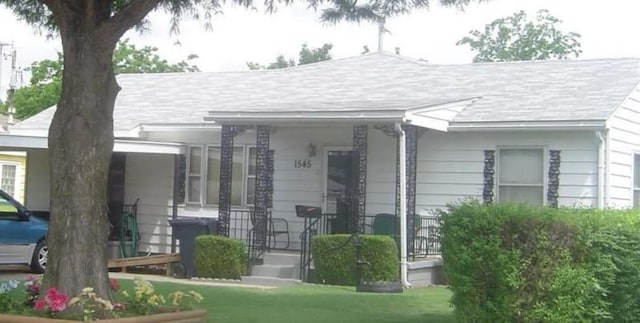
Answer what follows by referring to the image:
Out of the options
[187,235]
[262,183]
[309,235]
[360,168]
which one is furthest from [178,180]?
[360,168]

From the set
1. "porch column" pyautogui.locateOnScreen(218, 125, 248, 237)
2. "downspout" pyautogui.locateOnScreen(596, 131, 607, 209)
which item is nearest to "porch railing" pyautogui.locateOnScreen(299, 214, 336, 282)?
"porch column" pyautogui.locateOnScreen(218, 125, 248, 237)

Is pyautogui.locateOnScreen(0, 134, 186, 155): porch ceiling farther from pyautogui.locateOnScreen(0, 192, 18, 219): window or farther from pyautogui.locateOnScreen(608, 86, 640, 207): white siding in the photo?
pyautogui.locateOnScreen(608, 86, 640, 207): white siding

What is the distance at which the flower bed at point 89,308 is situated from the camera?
927cm

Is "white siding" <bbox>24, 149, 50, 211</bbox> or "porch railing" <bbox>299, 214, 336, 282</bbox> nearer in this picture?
"porch railing" <bbox>299, 214, 336, 282</bbox>

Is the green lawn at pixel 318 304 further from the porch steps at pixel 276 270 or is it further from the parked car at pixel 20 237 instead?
the parked car at pixel 20 237

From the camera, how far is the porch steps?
1741 cm

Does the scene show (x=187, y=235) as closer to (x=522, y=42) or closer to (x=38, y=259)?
(x=38, y=259)

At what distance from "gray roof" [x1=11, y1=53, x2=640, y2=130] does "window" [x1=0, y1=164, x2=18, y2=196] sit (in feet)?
48.3

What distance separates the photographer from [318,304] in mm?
Result: 13344

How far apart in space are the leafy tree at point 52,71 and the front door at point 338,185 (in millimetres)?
23312

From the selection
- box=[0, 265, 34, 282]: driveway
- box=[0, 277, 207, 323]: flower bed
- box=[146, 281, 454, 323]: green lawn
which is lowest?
box=[0, 265, 34, 282]: driveway

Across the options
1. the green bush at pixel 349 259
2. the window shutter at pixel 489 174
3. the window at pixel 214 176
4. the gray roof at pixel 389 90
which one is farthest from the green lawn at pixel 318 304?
the window at pixel 214 176

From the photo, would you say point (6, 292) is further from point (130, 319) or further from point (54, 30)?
point (54, 30)

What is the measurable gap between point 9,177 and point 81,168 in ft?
103
